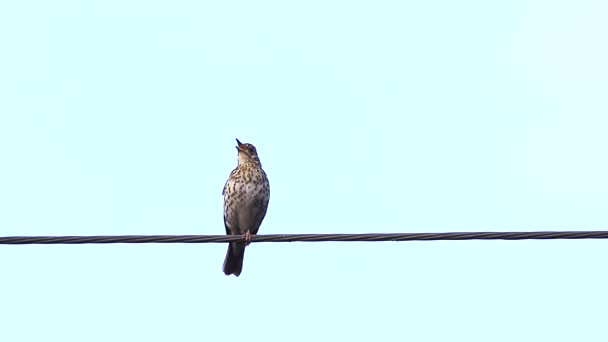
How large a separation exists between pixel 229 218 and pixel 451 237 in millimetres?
6139

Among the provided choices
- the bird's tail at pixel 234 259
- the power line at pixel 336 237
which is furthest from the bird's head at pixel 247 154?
the power line at pixel 336 237

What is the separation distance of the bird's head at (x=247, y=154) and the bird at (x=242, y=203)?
0.01 meters

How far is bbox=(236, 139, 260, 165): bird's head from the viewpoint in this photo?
15.0m

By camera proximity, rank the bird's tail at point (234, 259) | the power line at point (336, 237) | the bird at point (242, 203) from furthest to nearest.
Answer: the bird's tail at point (234, 259), the bird at point (242, 203), the power line at point (336, 237)

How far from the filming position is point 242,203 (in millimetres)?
14492

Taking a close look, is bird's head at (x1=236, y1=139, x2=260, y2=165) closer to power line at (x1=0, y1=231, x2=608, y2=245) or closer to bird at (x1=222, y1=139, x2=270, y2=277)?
bird at (x1=222, y1=139, x2=270, y2=277)

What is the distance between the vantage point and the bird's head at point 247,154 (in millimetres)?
14962

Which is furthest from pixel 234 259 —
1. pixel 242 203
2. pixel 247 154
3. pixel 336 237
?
pixel 336 237

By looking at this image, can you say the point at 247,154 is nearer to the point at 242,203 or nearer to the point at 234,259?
the point at 242,203

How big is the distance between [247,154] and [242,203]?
30.5 inches

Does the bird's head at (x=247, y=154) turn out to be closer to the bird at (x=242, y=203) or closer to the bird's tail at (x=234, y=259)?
the bird at (x=242, y=203)

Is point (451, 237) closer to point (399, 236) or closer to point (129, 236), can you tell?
point (399, 236)

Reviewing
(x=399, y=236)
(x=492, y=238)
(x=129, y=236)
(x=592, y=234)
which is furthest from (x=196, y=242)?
(x=592, y=234)

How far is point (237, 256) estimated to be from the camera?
48.2 ft
